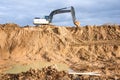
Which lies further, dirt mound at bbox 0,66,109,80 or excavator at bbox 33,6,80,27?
excavator at bbox 33,6,80,27

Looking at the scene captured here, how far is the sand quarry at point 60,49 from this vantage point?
36406 millimetres

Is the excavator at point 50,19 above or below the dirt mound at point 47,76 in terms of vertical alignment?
above

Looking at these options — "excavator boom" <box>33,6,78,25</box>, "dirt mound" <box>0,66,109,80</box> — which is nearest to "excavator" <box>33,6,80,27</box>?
"excavator boom" <box>33,6,78,25</box>

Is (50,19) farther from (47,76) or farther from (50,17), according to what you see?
(47,76)

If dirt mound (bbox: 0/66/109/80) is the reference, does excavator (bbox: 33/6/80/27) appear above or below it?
above

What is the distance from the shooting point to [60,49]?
40.6 m

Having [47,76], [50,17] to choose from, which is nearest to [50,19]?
[50,17]

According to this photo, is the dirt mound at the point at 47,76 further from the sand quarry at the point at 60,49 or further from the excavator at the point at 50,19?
the excavator at the point at 50,19

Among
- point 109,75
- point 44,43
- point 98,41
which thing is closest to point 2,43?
point 44,43

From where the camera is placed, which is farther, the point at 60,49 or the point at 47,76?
the point at 60,49

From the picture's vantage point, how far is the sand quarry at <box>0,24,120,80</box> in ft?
119

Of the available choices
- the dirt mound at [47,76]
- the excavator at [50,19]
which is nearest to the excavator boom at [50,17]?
the excavator at [50,19]

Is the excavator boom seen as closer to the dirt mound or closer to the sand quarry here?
the sand quarry

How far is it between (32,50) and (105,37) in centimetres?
889
